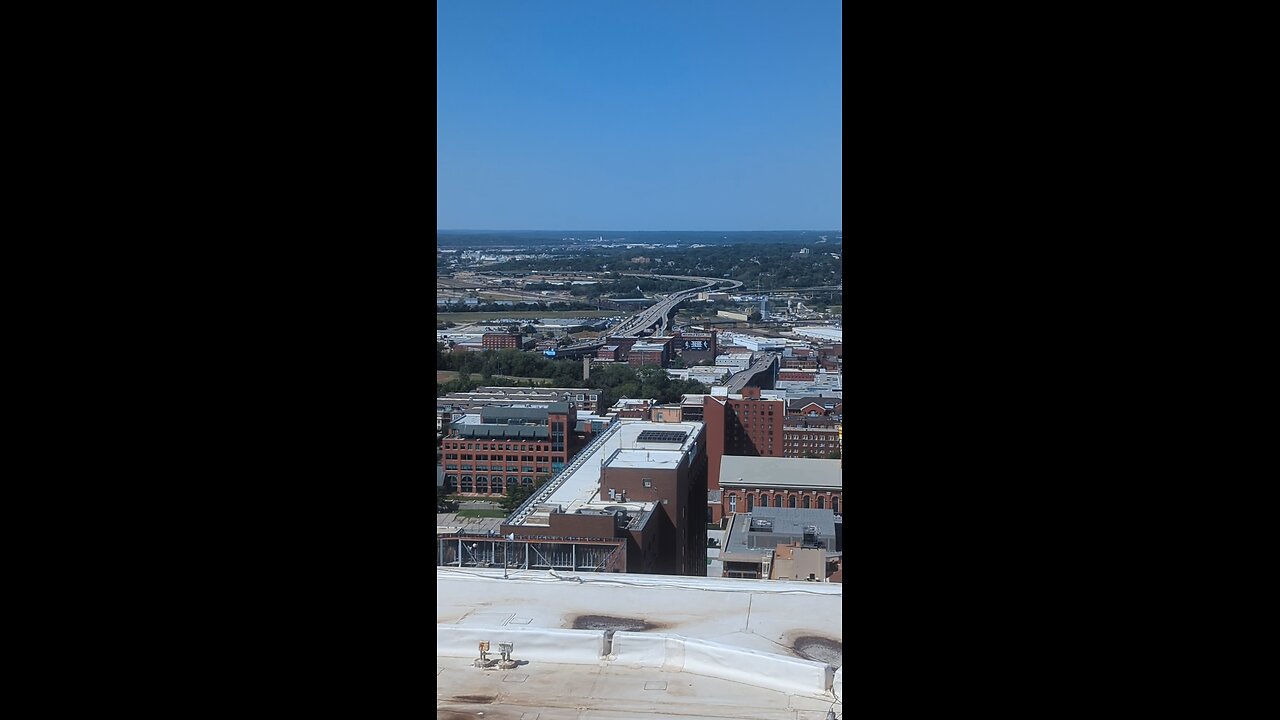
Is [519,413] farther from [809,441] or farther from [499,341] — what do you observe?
[809,441]

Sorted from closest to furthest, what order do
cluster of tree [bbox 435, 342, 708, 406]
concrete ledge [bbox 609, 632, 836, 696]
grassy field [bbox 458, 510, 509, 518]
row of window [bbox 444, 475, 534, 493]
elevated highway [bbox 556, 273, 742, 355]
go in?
concrete ledge [bbox 609, 632, 836, 696], grassy field [bbox 458, 510, 509, 518], row of window [bbox 444, 475, 534, 493], cluster of tree [bbox 435, 342, 708, 406], elevated highway [bbox 556, 273, 742, 355]

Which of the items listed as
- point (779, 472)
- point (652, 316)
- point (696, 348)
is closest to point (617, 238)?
point (652, 316)

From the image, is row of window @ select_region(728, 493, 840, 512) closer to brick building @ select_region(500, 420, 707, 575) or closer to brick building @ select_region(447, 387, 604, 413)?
brick building @ select_region(500, 420, 707, 575)

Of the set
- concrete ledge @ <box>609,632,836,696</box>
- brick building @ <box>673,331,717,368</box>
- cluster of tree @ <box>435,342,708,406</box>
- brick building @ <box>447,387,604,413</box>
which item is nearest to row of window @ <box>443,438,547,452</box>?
brick building @ <box>447,387,604,413</box>
